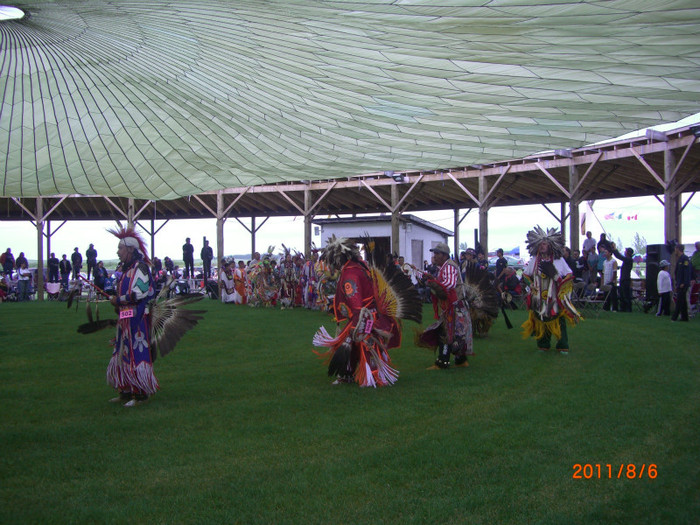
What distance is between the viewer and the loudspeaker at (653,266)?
50.5 feet

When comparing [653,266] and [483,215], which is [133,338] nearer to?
[653,266]

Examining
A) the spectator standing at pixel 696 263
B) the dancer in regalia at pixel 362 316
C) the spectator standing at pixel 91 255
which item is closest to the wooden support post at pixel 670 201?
the spectator standing at pixel 696 263

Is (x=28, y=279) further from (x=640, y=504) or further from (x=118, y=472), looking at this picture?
(x=640, y=504)

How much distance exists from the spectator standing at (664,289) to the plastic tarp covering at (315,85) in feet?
42.9

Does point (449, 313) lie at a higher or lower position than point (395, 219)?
lower

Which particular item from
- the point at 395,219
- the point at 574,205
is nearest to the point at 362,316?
the point at 574,205

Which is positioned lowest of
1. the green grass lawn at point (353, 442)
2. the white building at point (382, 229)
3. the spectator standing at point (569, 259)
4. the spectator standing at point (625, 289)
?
the green grass lawn at point (353, 442)

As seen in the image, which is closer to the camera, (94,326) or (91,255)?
(94,326)

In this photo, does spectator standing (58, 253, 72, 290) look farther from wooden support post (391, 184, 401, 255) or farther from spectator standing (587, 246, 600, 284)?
spectator standing (587, 246, 600, 284)

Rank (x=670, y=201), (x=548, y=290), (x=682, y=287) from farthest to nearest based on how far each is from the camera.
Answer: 1. (x=670, y=201)
2. (x=682, y=287)
3. (x=548, y=290)
